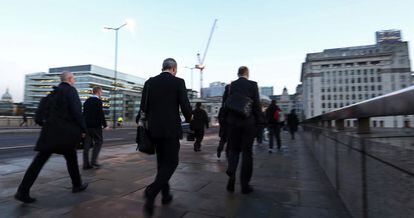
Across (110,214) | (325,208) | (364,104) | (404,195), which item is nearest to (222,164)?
(325,208)

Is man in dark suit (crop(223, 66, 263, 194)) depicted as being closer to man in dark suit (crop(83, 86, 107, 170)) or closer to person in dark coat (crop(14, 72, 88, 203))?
person in dark coat (crop(14, 72, 88, 203))

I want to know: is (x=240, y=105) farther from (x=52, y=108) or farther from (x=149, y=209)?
(x=52, y=108)

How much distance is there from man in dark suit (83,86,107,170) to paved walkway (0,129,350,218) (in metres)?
0.44

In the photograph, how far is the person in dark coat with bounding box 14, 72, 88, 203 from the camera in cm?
342

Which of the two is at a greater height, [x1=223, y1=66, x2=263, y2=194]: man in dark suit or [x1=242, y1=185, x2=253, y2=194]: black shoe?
[x1=223, y1=66, x2=263, y2=194]: man in dark suit

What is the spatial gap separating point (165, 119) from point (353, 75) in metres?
127

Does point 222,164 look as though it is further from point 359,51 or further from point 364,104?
point 359,51

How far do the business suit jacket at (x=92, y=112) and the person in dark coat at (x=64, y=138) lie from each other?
184 cm

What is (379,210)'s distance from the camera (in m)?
1.98

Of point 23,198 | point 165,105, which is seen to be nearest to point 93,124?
point 23,198

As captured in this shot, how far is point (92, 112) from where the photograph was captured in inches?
227

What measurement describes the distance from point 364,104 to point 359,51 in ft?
444

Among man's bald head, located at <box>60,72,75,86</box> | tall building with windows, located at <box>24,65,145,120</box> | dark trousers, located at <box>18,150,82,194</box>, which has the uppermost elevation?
tall building with windows, located at <box>24,65,145,120</box>

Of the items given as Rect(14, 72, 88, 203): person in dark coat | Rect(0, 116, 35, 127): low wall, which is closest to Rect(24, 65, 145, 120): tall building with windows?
Rect(0, 116, 35, 127): low wall
